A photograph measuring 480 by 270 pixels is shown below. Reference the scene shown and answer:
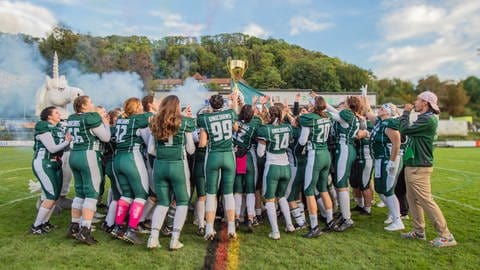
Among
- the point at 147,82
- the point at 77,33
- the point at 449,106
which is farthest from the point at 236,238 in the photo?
the point at 449,106

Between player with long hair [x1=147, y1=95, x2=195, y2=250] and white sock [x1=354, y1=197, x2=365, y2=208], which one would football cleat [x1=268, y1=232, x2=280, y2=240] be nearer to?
player with long hair [x1=147, y1=95, x2=195, y2=250]

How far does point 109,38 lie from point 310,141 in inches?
2019

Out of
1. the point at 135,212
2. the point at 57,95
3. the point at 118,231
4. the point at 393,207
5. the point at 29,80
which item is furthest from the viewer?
the point at 29,80

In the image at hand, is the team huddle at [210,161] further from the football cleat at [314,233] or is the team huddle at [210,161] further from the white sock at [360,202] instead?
the white sock at [360,202]

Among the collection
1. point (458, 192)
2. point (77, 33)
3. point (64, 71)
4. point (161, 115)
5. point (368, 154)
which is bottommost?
point (458, 192)

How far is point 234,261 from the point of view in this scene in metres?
4.97

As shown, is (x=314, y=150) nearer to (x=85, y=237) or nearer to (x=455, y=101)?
(x=85, y=237)

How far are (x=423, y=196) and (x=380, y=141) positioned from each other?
1.43m

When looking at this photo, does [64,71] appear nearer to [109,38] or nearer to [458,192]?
[109,38]

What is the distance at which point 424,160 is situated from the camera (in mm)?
5617

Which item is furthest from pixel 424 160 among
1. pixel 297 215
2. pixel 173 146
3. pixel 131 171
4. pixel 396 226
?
pixel 131 171

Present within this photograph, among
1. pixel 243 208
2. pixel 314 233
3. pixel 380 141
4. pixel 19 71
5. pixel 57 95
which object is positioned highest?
pixel 19 71

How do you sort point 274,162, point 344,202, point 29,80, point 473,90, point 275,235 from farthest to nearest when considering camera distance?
point 473,90 → point 29,80 → point 344,202 → point 274,162 → point 275,235

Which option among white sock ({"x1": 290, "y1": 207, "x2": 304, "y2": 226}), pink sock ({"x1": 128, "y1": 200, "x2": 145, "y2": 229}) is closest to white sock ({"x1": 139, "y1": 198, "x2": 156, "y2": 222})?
pink sock ({"x1": 128, "y1": 200, "x2": 145, "y2": 229})
